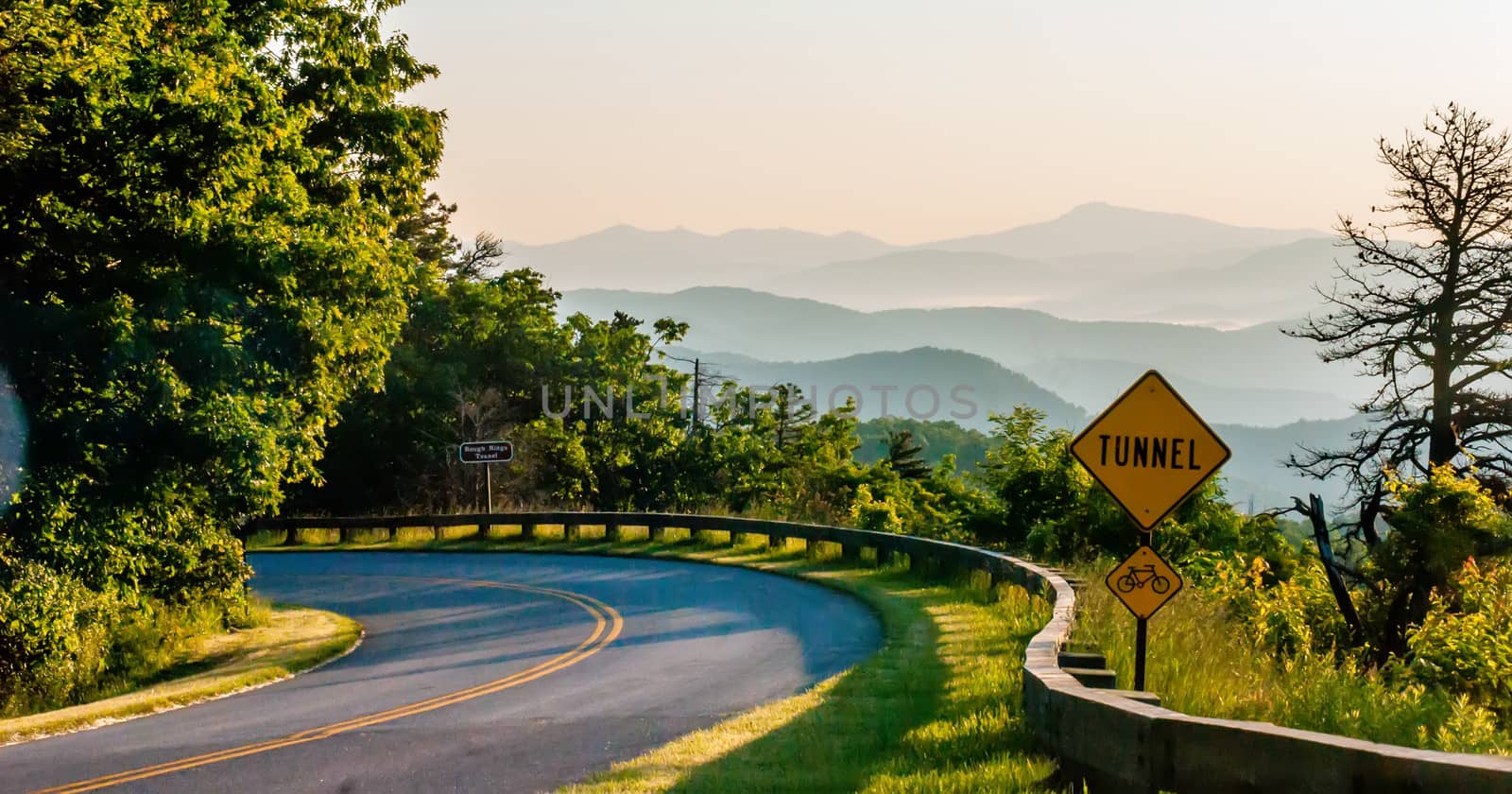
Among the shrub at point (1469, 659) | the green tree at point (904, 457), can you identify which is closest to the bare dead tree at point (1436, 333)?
the shrub at point (1469, 659)

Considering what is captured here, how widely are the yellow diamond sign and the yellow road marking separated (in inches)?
289

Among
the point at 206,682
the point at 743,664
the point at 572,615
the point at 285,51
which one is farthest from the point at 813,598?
the point at 285,51

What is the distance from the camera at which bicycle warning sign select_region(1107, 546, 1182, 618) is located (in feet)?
33.6

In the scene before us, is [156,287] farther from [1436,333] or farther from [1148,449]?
[1436,333]

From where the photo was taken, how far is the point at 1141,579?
10359mm

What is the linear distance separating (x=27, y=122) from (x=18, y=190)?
1.35 meters

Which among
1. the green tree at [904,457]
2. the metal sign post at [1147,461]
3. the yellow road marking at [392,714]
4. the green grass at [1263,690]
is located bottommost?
the yellow road marking at [392,714]

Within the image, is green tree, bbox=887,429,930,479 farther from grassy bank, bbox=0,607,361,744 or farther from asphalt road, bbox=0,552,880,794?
grassy bank, bbox=0,607,361,744

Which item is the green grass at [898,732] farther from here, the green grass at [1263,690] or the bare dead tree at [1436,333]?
the bare dead tree at [1436,333]

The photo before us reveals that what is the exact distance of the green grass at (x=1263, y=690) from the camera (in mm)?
8797

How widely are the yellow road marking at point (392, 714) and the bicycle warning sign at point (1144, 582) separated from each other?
7.21m

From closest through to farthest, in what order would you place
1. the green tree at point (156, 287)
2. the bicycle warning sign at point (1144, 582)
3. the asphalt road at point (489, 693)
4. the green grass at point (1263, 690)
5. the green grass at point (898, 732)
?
the green grass at point (1263, 690)
the green grass at point (898, 732)
the bicycle warning sign at point (1144, 582)
the asphalt road at point (489, 693)
the green tree at point (156, 287)

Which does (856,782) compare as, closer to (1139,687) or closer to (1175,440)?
(1139,687)

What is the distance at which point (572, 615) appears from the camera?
22094 mm
